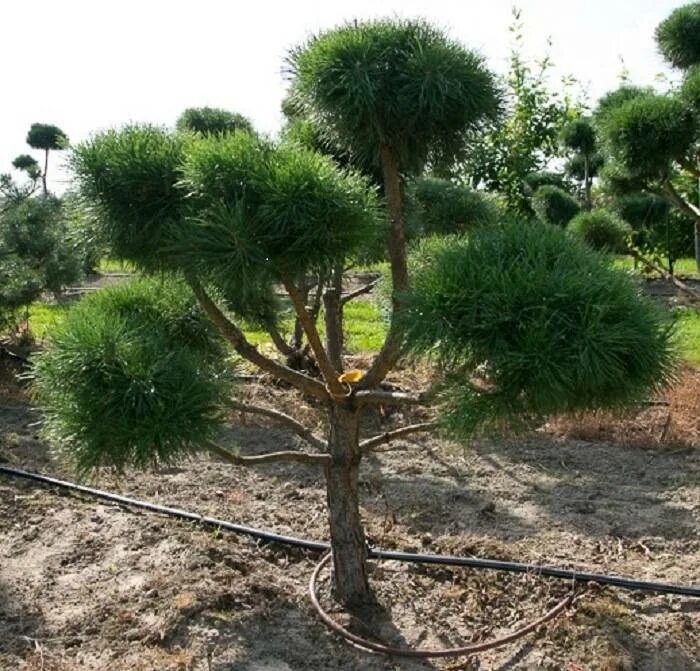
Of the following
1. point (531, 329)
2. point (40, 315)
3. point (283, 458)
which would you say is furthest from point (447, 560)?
point (40, 315)

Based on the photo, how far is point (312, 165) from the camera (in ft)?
7.94

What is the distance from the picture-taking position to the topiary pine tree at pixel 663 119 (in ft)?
16.4

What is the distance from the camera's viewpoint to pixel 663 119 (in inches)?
197

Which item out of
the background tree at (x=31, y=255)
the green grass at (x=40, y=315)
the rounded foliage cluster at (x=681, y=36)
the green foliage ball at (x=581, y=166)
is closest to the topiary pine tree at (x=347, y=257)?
the rounded foliage cluster at (x=681, y=36)

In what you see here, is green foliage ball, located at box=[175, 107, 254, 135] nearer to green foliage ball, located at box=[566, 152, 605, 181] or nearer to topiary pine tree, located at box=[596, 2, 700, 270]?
topiary pine tree, located at box=[596, 2, 700, 270]

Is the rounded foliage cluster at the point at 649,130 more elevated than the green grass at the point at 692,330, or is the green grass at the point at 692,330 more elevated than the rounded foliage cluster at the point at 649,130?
the rounded foliage cluster at the point at 649,130

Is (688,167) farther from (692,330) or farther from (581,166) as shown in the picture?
(581,166)

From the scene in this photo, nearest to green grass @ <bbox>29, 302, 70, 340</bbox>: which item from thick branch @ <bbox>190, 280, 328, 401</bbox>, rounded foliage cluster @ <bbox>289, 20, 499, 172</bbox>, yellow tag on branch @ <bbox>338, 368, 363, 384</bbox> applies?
thick branch @ <bbox>190, 280, 328, 401</bbox>

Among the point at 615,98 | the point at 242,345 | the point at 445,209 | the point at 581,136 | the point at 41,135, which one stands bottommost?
the point at 242,345

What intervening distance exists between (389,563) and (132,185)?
65.2 inches

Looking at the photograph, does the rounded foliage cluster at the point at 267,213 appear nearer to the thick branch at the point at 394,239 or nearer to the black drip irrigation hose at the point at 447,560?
the thick branch at the point at 394,239

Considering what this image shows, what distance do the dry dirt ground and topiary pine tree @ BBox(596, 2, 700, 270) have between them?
1.36 metres

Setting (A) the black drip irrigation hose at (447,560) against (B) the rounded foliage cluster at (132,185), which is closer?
(B) the rounded foliage cluster at (132,185)

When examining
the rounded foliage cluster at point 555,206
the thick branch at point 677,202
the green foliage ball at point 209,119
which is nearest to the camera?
the green foliage ball at point 209,119
